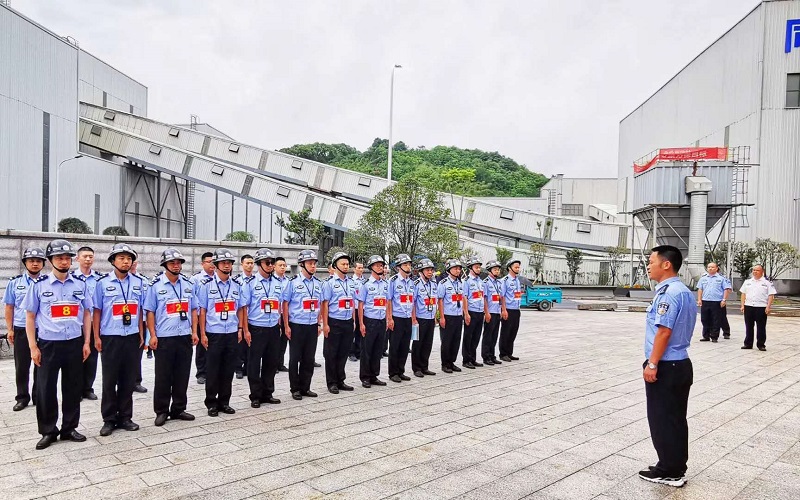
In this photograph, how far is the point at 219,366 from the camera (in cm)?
601

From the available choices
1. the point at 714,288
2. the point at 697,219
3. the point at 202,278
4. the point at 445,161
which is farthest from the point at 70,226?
the point at 445,161

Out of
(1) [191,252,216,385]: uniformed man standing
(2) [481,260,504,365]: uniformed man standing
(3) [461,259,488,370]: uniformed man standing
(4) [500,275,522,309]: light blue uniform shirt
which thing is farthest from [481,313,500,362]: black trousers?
(1) [191,252,216,385]: uniformed man standing

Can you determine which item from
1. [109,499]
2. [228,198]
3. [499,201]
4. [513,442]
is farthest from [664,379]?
[499,201]

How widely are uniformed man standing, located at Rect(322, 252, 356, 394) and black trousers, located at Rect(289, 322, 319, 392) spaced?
11.9 inches

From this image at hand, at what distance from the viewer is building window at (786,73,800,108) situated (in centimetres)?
2811

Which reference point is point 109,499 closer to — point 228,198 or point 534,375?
point 534,375

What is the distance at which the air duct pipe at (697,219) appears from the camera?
2484 cm

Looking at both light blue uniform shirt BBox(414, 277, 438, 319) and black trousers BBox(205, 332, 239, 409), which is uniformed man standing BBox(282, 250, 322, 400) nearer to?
black trousers BBox(205, 332, 239, 409)

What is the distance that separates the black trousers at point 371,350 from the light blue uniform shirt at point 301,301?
934 mm

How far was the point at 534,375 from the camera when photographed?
856 cm

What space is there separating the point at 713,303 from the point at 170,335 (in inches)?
448

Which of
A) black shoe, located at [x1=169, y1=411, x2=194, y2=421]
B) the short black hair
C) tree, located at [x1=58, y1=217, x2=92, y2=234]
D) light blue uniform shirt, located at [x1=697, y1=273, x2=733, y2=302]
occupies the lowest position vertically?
black shoe, located at [x1=169, y1=411, x2=194, y2=421]

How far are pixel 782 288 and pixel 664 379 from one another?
97.2 ft

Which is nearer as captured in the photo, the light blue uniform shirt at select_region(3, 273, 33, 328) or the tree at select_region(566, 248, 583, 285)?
the light blue uniform shirt at select_region(3, 273, 33, 328)
